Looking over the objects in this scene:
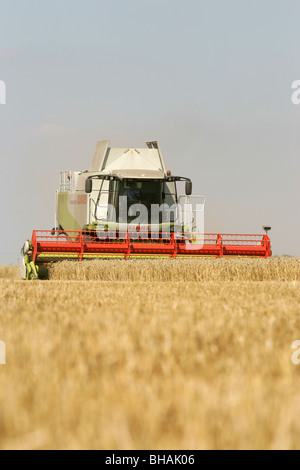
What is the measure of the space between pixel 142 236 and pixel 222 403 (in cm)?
1257

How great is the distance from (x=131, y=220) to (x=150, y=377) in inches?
485

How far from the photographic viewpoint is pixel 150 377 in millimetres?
2424

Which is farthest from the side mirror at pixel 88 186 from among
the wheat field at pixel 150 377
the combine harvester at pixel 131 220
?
the wheat field at pixel 150 377

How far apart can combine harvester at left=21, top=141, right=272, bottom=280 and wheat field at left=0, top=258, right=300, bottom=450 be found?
8825 millimetres

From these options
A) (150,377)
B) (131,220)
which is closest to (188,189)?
(131,220)

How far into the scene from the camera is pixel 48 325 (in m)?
3.72

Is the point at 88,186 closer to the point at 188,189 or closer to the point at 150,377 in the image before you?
the point at 188,189

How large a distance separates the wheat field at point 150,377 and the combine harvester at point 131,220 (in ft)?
29.0

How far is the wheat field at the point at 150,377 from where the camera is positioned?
169cm

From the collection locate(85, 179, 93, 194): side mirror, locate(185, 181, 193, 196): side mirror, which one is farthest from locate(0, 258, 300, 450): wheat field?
locate(185, 181, 193, 196): side mirror

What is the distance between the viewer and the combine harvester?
13.8 meters

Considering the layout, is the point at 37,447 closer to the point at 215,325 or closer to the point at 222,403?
the point at 222,403

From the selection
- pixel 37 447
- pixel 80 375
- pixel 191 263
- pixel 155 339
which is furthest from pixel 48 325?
pixel 191 263

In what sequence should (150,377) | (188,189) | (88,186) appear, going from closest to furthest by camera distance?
(150,377), (88,186), (188,189)
